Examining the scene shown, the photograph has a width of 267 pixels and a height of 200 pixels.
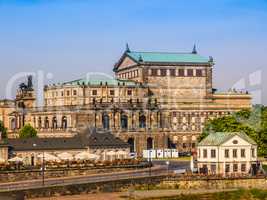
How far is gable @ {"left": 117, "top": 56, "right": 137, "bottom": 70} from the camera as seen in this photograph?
174 meters

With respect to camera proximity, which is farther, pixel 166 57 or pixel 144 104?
pixel 166 57

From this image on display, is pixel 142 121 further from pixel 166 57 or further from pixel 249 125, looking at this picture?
pixel 249 125

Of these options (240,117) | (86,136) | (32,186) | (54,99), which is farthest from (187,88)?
(32,186)

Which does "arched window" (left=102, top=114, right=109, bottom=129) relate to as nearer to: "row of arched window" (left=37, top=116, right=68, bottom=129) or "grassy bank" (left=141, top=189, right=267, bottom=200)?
"row of arched window" (left=37, top=116, right=68, bottom=129)

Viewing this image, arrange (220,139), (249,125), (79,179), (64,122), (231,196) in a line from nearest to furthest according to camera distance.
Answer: (231,196) < (79,179) < (220,139) < (249,125) < (64,122)

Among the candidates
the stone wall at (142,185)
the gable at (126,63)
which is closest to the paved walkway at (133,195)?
the stone wall at (142,185)

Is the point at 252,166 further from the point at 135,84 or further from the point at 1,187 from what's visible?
the point at 135,84

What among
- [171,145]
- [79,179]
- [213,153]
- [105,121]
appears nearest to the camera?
[79,179]

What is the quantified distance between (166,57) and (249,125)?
164ft

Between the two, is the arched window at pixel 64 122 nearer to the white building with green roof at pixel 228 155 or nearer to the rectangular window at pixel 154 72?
the rectangular window at pixel 154 72

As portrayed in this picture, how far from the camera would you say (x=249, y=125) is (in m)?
128

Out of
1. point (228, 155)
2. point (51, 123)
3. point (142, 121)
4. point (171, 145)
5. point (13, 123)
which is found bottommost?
point (228, 155)

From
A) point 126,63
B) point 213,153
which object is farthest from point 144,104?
point 213,153

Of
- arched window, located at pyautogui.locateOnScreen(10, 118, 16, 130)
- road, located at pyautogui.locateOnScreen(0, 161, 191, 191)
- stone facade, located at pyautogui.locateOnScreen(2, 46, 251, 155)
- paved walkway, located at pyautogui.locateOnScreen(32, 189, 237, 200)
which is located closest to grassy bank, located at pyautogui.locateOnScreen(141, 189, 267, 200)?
paved walkway, located at pyautogui.locateOnScreen(32, 189, 237, 200)
